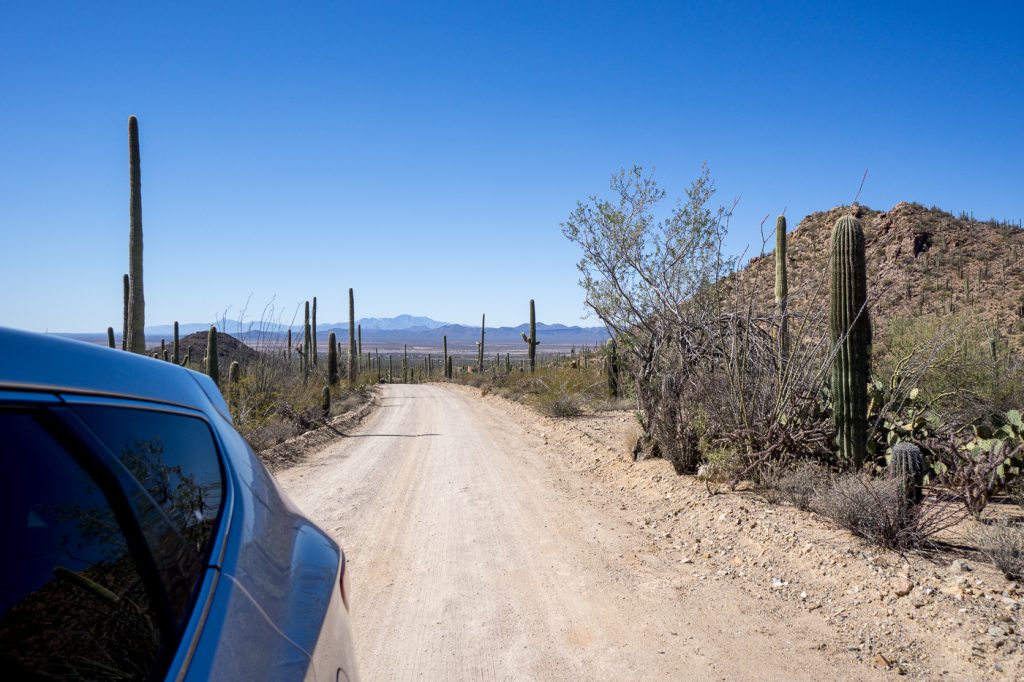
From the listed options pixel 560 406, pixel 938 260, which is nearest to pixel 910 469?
pixel 560 406

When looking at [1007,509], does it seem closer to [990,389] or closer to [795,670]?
[795,670]

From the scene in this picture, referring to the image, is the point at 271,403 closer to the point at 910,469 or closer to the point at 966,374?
the point at 910,469

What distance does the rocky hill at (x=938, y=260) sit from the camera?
29.4 meters

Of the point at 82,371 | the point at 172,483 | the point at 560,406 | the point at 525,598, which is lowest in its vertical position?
the point at 525,598

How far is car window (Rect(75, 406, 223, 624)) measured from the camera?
1.26 metres

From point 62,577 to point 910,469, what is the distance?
265 inches

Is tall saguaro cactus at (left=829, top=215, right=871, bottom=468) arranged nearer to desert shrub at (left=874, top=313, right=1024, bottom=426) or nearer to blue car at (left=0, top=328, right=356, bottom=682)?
desert shrub at (left=874, top=313, right=1024, bottom=426)

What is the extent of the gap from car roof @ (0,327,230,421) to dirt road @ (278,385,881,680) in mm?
2811

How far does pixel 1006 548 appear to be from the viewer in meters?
4.70

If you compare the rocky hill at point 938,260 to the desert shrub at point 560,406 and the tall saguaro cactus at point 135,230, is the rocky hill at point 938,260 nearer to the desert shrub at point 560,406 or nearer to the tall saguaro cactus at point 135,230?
the desert shrub at point 560,406

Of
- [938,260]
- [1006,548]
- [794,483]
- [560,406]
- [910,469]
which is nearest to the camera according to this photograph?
[1006,548]

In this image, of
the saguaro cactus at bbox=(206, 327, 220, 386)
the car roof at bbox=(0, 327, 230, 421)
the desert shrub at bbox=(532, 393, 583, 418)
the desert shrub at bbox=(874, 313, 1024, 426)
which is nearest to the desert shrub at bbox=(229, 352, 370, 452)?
the saguaro cactus at bbox=(206, 327, 220, 386)

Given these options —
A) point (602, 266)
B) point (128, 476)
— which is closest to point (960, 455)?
point (602, 266)

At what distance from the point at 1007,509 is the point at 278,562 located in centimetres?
719
